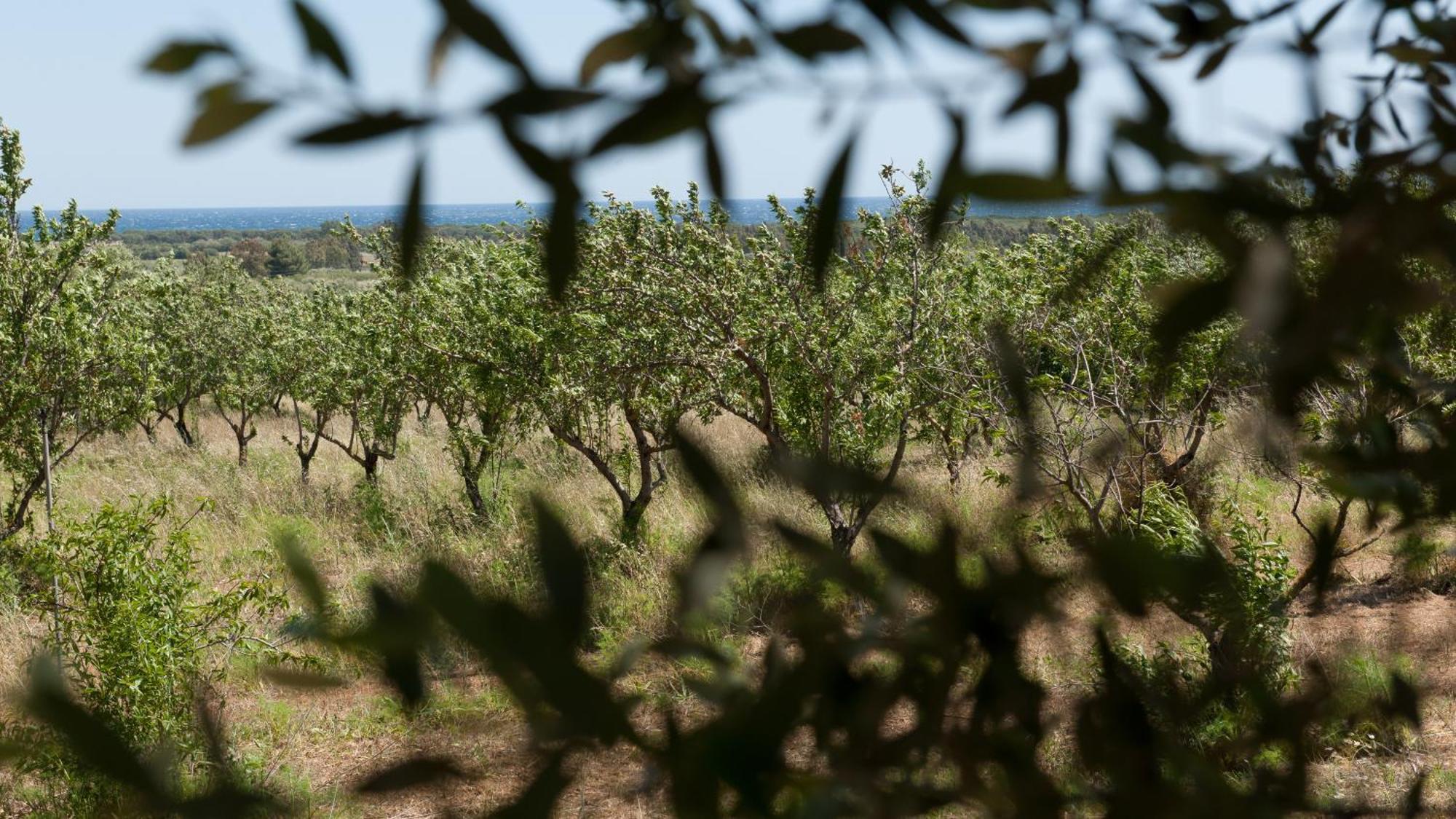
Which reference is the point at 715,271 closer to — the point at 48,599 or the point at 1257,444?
the point at 48,599

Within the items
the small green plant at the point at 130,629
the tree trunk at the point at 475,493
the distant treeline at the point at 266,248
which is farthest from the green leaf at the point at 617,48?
the distant treeline at the point at 266,248

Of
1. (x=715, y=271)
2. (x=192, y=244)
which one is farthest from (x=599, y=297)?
(x=192, y=244)

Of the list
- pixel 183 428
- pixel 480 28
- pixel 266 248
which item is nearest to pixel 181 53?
pixel 480 28

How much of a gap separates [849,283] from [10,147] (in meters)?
5.20

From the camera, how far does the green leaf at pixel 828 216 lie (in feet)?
1.64

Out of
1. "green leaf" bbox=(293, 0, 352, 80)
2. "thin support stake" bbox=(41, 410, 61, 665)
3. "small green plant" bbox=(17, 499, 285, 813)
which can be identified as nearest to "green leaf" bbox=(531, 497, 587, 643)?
"green leaf" bbox=(293, 0, 352, 80)

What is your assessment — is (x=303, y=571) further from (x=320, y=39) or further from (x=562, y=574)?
(x=320, y=39)

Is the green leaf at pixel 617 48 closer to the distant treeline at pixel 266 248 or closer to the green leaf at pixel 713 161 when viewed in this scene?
the green leaf at pixel 713 161

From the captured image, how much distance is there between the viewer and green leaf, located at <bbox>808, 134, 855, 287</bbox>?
0.50 meters

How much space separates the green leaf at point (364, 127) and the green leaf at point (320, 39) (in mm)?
20

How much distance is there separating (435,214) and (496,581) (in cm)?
26

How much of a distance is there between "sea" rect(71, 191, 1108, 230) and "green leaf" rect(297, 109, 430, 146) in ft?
0.11

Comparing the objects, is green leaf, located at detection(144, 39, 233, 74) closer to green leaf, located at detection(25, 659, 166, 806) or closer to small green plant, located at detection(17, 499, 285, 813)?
green leaf, located at detection(25, 659, 166, 806)

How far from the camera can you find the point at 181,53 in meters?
0.48
